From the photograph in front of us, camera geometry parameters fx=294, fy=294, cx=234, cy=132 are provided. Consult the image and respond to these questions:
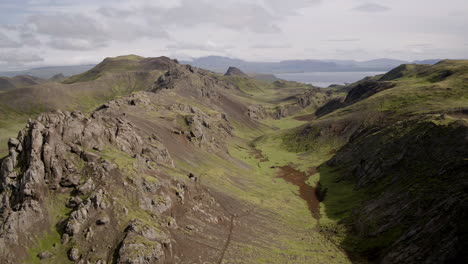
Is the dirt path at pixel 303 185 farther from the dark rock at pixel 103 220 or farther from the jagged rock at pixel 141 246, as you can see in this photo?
the dark rock at pixel 103 220

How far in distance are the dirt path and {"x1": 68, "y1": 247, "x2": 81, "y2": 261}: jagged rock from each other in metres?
73.9

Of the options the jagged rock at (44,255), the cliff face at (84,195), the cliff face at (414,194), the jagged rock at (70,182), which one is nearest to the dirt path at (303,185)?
the cliff face at (414,194)

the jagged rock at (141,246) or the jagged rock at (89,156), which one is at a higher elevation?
the jagged rock at (89,156)

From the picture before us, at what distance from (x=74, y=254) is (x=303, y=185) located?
10358 centimetres

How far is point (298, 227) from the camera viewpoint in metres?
92.2

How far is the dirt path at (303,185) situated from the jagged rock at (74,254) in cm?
7386

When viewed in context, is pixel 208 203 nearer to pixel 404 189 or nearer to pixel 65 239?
pixel 65 239

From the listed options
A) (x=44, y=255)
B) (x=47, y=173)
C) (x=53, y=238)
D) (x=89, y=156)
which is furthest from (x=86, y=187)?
(x=44, y=255)

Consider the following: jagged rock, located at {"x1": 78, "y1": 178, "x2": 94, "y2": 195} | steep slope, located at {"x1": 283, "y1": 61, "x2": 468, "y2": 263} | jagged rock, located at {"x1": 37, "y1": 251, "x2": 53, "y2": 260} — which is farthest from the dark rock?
steep slope, located at {"x1": 283, "y1": 61, "x2": 468, "y2": 263}

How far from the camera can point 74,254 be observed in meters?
54.6

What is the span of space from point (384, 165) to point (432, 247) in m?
54.5

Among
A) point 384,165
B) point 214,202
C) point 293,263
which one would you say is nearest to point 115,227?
point 214,202

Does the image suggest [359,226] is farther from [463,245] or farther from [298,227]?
[463,245]

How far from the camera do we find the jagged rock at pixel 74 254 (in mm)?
54312
